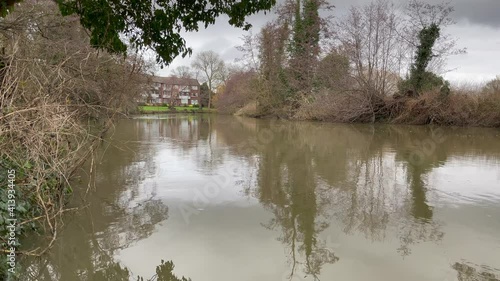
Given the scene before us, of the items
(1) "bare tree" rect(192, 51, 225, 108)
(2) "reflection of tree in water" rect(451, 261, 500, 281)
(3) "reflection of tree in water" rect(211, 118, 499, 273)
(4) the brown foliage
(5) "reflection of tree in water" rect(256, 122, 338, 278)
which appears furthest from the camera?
(1) "bare tree" rect(192, 51, 225, 108)

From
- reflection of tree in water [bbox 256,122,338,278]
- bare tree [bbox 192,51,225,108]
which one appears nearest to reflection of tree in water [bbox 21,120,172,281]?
reflection of tree in water [bbox 256,122,338,278]

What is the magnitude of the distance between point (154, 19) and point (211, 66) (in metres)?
58.7

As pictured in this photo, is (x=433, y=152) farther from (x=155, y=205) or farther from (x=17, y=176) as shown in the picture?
(x=17, y=176)

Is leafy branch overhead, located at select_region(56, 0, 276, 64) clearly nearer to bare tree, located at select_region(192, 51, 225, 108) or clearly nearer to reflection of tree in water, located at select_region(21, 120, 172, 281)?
reflection of tree in water, located at select_region(21, 120, 172, 281)

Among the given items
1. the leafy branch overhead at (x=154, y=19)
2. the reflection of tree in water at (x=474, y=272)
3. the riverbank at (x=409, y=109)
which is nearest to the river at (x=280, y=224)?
the reflection of tree in water at (x=474, y=272)

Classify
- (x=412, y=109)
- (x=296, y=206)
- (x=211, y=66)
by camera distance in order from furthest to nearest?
(x=211, y=66) < (x=412, y=109) < (x=296, y=206)

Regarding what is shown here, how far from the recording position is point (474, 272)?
342 centimetres

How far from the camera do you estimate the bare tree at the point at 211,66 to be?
62.0 metres

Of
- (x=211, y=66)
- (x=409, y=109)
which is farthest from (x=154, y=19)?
(x=211, y=66)

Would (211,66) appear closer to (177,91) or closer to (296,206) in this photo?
(177,91)

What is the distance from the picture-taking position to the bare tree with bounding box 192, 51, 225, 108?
62.0m

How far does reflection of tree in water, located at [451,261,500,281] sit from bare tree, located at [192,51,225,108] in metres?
59.4

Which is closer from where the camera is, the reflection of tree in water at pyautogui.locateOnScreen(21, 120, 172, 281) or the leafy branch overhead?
the reflection of tree in water at pyautogui.locateOnScreen(21, 120, 172, 281)

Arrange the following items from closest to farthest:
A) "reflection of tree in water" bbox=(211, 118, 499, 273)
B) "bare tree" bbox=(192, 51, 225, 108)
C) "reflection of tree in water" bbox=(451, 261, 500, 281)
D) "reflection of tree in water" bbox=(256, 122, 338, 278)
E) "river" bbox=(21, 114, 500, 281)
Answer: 1. "reflection of tree in water" bbox=(451, 261, 500, 281)
2. "river" bbox=(21, 114, 500, 281)
3. "reflection of tree in water" bbox=(256, 122, 338, 278)
4. "reflection of tree in water" bbox=(211, 118, 499, 273)
5. "bare tree" bbox=(192, 51, 225, 108)
